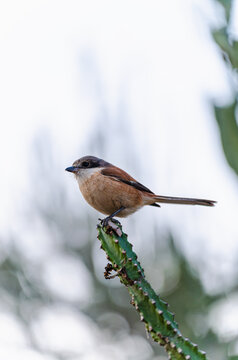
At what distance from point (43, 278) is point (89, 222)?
52 centimetres

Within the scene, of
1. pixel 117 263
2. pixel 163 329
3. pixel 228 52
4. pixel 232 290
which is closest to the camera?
pixel 163 329

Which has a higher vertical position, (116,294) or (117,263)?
(116,294)

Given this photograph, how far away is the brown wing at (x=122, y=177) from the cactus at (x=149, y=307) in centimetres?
145

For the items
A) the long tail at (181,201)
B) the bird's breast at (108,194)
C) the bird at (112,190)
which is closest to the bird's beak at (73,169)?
the bird at (112,190)

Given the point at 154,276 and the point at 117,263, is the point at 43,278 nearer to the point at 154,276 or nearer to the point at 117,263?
the point at 154,276

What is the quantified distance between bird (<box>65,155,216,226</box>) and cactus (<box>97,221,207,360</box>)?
1.21 meters

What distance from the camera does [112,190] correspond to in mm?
3811

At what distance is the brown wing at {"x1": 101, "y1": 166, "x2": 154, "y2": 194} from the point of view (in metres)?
3.97

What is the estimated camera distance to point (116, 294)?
388cm

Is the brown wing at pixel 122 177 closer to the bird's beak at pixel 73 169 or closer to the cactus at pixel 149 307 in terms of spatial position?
the bird's beak at pixel 73 169

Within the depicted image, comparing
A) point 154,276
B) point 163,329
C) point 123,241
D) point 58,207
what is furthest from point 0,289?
point 163,329

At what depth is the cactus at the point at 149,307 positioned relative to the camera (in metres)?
2.10

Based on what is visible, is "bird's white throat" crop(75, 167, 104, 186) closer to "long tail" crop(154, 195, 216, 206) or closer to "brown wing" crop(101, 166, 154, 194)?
"brown wing" crop(101, 166, 154, 194)

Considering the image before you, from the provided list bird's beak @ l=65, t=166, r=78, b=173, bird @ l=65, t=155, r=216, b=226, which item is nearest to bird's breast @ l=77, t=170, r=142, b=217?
bird @ l=65, t=155, r=216, b=226
